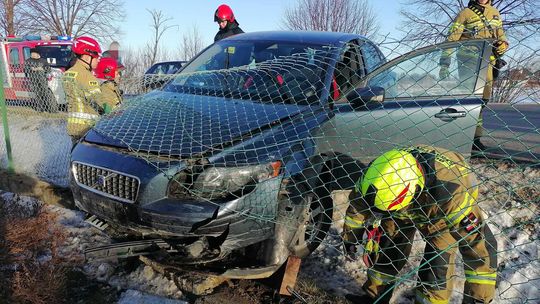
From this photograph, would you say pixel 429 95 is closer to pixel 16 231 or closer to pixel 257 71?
pixel 257 71

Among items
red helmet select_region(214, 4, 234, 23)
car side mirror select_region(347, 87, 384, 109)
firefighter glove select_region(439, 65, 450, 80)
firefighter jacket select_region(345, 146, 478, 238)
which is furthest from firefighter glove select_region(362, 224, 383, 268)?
red helmet select_region(214, 4, 234, 23)

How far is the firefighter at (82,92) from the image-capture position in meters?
4.07

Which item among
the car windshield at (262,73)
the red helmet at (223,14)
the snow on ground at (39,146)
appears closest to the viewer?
the car windshield at (262,73)

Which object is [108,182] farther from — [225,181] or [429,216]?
[429,216]

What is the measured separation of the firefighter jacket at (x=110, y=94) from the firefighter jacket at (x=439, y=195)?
9.61 ft

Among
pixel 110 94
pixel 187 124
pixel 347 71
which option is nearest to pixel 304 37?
pixel 347 71

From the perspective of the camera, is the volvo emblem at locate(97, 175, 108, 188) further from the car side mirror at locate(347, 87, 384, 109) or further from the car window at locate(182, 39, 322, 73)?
the car side mirror at locate(347, 87, 384, 109)

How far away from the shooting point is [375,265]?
296 cm

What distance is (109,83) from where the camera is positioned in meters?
4.46

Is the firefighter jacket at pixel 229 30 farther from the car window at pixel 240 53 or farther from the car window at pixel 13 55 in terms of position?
the car window at pixel 13 55

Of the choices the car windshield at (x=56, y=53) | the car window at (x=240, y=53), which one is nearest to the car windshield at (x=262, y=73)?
the car window at (x=240, y=53)

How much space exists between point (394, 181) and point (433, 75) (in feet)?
4.31

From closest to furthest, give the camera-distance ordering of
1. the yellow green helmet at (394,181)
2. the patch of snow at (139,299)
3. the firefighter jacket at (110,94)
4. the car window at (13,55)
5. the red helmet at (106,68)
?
the yellow green helmet at (394,181)
the patch of snow at (139,299)
the firefighter jacket at (110,94)
the red helmet at (106,68)
the car window at (13,55)

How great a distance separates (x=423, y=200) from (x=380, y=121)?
922mm
